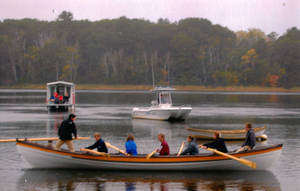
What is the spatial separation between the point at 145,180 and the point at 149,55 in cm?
10954

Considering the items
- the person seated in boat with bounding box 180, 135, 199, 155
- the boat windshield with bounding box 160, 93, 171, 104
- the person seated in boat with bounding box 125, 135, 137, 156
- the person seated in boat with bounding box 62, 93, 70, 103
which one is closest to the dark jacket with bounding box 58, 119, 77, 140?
the person seated in boat with bounding box 125, 135, 137, 156

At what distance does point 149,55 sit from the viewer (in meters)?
124

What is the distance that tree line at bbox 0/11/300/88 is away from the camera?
11481 cm

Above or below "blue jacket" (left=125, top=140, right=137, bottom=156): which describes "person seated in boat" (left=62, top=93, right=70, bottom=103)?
above

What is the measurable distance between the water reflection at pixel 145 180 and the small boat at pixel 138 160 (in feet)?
0.88

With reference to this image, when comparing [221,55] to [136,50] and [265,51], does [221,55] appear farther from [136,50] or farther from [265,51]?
[136,50]

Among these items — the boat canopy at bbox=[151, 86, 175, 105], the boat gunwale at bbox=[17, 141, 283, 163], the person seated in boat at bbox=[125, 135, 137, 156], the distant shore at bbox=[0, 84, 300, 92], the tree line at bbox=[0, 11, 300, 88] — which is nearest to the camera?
the boat gunwale at bbox=[17, 141, 283, 163]

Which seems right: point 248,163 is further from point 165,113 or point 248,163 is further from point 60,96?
point 60,96

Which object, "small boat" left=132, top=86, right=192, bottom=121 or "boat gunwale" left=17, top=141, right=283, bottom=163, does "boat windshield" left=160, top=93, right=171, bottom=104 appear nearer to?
"small boat" left=132, top=86, right=192, bottom=121

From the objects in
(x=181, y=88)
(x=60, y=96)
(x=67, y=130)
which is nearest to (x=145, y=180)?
(x=67, y=130)

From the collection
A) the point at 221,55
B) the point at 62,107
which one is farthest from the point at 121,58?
the point at 62,107

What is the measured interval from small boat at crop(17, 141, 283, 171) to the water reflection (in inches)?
10.5

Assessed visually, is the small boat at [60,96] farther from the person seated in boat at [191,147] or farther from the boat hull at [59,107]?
the person seated in boat at [191,147]

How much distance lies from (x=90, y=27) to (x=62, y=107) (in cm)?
8921
